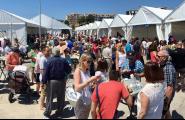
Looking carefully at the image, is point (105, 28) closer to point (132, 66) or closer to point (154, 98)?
point (132, 66)

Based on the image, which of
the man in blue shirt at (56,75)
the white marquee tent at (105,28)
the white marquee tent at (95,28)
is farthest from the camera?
the white marquee tent at (95,28)

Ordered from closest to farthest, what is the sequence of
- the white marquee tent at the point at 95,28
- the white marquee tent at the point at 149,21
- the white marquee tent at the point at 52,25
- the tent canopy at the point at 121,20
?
the white marquee tent at the point at 149,21
the tent canopy at the point at 121,20
the white marquee tent at the point at 52,25
the white marquee tent at the point at 95,28

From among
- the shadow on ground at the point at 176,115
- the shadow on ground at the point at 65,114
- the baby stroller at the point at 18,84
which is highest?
the baby stroller at the point at 18,84

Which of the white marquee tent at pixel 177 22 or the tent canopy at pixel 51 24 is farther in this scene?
the tent canopy at pixel 51 24

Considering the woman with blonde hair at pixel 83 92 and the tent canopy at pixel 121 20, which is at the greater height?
the tent canopy at pixel 121 20

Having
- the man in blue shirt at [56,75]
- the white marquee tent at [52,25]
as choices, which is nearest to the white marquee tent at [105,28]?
the white marquee tent at [52,25]

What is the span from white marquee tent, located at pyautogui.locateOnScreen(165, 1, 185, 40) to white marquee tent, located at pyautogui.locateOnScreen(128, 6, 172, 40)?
47 cm

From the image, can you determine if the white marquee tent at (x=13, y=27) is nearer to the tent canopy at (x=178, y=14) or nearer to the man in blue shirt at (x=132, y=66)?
the tent canopy at (x=178, y=14)

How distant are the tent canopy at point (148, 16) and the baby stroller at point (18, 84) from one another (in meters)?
16.9

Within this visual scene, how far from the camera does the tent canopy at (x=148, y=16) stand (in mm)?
26578

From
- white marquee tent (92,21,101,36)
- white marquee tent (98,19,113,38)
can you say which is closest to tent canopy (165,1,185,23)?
white marquee tent (98,19,113,38)

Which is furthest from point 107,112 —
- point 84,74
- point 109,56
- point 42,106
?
point 109,56

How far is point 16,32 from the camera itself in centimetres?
2841

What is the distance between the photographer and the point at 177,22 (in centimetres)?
2516
